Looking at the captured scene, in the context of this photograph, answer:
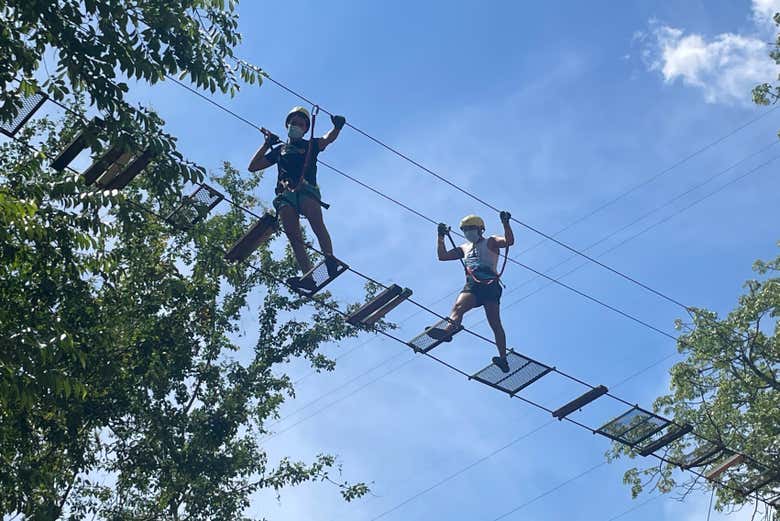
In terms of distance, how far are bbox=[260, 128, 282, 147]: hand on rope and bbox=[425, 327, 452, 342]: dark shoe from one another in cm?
237

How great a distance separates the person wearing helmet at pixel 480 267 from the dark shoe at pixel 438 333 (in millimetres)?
316

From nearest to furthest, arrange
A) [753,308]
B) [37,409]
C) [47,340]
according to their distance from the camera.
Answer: [47,340]
[37,409]
[753,308]

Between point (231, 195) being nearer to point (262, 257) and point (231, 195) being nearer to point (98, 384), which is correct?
point (262, 257)

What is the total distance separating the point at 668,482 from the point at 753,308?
3.86m

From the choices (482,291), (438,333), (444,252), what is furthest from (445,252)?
(438,333)

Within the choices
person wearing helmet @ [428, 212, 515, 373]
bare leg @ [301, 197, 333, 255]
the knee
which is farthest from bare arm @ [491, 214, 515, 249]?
bare leg @ [301, 197, 333, 255]

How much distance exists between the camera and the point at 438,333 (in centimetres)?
1102

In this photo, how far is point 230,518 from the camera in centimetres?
1694

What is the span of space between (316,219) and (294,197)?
300mm

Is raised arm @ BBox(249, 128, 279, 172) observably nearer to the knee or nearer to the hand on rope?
the hand on rope

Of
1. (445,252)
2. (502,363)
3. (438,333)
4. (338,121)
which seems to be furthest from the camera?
(445,252)

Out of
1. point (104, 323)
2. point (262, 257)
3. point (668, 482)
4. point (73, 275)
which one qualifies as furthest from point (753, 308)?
point (73, 275)

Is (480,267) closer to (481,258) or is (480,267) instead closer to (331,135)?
(481,258)

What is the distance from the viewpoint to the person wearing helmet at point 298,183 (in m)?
10.7
